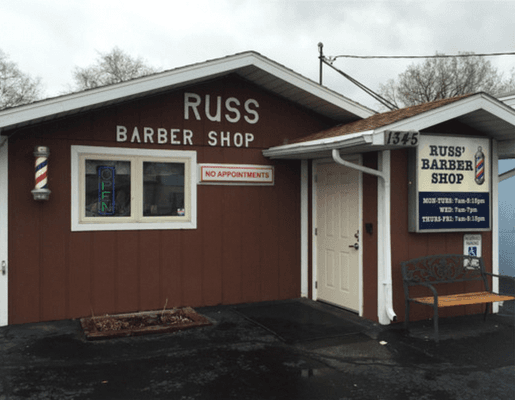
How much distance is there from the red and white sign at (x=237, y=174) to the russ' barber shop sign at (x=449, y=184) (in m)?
2.19

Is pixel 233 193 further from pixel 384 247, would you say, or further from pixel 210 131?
pixel 384 247

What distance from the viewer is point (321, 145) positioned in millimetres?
6328

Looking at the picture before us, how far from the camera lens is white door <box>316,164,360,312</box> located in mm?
6812

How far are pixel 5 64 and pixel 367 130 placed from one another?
2914 centimetres

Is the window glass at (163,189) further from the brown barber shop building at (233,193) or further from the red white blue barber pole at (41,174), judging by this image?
the red white blue barber pole at (41,174)

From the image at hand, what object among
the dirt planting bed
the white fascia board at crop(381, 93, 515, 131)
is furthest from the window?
the white fascia board at crop(381, 93, 515, 131)

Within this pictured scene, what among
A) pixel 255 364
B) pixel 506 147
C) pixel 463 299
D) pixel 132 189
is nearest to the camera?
pixel 255 364

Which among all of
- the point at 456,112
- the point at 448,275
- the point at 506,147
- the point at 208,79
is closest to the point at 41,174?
the point at 208,79

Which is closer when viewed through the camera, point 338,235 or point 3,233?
point 3,233

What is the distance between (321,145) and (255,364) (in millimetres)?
2840

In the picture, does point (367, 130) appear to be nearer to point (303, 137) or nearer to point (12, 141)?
point (303, 137)

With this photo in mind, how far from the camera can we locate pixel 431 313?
660 cm

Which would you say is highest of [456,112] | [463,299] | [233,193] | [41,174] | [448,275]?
[456,112]

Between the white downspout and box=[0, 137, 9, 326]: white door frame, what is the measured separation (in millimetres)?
4048
